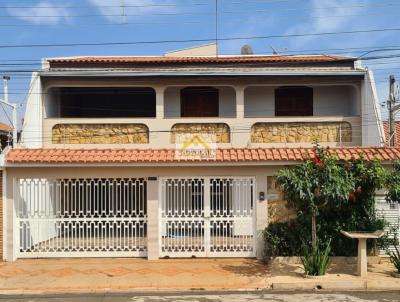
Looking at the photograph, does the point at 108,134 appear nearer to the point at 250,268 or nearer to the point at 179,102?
the point at 179,102

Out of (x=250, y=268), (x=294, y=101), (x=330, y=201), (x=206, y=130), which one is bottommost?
(x=250, y=268)

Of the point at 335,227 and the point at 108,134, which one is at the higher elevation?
the point at 108,134

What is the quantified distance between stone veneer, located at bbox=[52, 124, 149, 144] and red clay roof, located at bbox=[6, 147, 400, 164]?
435cm

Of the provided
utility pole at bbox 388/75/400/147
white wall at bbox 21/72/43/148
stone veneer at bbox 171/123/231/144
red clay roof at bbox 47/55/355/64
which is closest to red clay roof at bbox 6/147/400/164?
white wall at bbox 21/72/43/148

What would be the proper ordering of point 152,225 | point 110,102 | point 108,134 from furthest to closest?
point 110,102 → point 108,134 → point 152,225

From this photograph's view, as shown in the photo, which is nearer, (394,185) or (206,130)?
(394,185)

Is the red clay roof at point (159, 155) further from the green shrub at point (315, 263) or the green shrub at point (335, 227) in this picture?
the green shrub at point (315, 263)

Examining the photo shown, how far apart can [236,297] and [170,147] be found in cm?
697

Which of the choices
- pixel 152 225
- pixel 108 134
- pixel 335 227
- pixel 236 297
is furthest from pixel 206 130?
pixel 236 297

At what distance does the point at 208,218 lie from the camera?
12141 millimetres

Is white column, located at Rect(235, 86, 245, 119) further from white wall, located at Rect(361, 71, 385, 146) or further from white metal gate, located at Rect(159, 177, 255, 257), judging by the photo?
white metal gate, located at Rect(159, 177, 255, 257)

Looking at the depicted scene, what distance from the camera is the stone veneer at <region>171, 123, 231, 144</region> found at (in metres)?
16.9

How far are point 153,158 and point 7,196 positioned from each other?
3.65m

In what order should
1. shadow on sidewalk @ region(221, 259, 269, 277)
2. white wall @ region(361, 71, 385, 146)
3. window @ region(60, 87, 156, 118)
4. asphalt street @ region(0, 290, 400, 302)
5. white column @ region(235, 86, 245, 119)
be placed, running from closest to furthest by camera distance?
asphalt street @ region(0, 290, 400, 302) < shadow on sidewalk @ region(221, 259, 269, 277) < white wall @ region(361, 71, 385, 146) < white column @ region(235, 86, 245, 119) < window @ region(60, 87, 156, 118)
